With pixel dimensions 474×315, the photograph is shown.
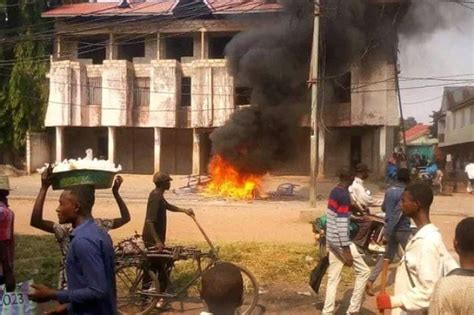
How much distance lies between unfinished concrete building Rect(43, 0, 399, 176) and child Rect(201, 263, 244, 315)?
2590 cm

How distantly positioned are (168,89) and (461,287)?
1109 inches

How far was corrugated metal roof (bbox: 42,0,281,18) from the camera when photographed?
Answer: 29188mm

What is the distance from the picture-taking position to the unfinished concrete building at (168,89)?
1135 inches

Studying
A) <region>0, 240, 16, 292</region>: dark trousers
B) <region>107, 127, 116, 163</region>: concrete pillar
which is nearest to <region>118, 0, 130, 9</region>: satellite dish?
<region>107, 127, 116, 163</region>: concrete pillar

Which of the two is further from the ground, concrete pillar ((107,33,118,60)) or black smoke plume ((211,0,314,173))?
concrete pillar ((107,33,118,60))

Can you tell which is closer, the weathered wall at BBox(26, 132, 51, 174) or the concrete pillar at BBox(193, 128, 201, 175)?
the concrete pillar at BBox(193, 128, 201, 175)

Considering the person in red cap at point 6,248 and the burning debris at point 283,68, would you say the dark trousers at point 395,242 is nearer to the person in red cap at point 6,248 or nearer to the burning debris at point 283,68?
the person in red cap at point 6,248

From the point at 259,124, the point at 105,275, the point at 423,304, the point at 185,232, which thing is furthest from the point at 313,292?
the point at 259,124

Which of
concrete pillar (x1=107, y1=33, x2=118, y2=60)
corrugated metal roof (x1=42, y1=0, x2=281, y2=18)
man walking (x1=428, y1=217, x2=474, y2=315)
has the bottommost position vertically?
man walking (x1=428, y1=217, x2=474, y2=315)

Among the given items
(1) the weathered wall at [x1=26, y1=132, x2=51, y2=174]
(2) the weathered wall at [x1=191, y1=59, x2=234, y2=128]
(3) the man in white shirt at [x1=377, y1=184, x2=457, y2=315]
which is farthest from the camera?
(1) the weathered wall at [x1=26, y1=132, x2=51, y2=174]

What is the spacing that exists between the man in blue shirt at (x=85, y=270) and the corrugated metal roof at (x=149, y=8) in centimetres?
2589

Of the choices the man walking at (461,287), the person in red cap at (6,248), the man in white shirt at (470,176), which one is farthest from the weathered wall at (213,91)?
the man walking at (461,287)

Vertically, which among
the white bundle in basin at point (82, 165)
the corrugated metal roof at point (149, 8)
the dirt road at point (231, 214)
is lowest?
the dirt road at point (231, 214)

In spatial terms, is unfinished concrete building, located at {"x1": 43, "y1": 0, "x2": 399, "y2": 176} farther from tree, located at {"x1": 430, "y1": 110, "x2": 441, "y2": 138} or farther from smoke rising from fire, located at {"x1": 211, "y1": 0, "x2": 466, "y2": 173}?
tree, located at {"x1": 430, "y1": 110, "x2": 441, "y2": 138}
